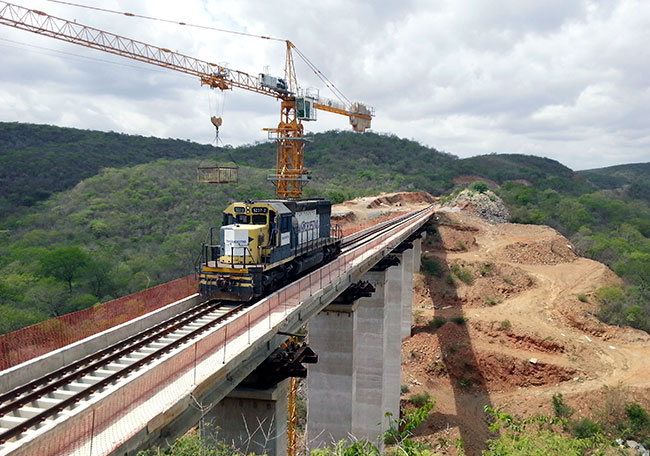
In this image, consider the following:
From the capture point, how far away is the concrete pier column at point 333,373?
2295 centimetres

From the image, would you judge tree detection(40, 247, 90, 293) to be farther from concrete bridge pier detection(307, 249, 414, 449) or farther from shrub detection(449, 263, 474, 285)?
shrub detection(449, 263, 474, 285)

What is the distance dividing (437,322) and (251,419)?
34.0 meters

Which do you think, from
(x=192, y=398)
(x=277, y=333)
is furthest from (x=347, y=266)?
(x=192, y=398)

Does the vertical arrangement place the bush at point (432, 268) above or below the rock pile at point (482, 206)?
below

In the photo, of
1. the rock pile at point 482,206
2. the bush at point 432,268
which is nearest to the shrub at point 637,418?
the bush at point 432,268

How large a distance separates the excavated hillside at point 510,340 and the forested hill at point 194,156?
34823 mm

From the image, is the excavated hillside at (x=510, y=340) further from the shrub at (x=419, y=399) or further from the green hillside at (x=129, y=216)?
the green hillside at (x=129, y=216)

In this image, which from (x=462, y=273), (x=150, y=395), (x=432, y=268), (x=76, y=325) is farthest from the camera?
(x=432, y=268)

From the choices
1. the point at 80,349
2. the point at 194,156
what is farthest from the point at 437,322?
the point at 194,156

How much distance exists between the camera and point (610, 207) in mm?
90750

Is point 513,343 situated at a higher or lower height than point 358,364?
lower

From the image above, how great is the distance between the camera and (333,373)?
2311cm

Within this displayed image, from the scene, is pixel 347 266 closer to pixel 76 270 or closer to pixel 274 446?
pixel 274 446

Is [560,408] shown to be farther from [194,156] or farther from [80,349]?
[194,156]
